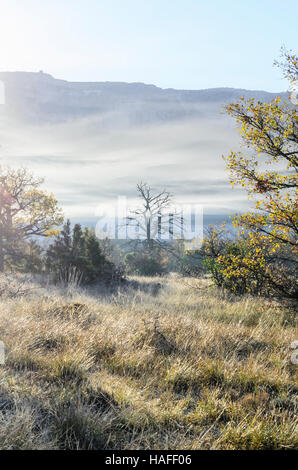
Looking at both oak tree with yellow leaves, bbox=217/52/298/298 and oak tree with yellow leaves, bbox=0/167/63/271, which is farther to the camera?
oak tree with yellow leaves, bbox=0/167/63/271

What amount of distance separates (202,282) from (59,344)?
403 inches

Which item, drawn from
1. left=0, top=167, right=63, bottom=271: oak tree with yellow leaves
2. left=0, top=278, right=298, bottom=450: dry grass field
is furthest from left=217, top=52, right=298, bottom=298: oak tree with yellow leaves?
left=0, top=167, right=63, bottom=271: oak tree with yellow leaves

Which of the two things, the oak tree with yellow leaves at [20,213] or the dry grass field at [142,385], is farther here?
the oak tree with yellow leaves at [20,213]

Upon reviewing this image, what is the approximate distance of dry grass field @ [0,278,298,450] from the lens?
3008 millimetres

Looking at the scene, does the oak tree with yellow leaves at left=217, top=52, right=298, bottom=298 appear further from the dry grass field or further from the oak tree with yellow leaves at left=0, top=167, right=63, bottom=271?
the oak tree with yellow leaves at left=0, top=167, right=63, bottom=271

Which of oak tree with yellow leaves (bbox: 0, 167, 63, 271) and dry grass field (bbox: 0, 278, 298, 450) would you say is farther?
oak tree with yellow leaves (bbox: 0, 167, 63, 271)

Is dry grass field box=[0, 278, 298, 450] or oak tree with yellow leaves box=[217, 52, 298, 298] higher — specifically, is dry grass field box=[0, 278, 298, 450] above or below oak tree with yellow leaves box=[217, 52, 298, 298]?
below

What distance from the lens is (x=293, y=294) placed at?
26.0 ft

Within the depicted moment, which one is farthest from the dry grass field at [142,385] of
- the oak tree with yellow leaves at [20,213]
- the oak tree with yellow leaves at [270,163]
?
the oak tree with yellow leaves at [20,213]

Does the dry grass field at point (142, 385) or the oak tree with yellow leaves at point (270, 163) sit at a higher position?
the oak tree with yellow leaves at point (270, 163)

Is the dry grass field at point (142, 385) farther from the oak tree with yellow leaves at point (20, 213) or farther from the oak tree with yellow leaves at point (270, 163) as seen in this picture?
the oak tree with yellow leaves at point (20, 213)

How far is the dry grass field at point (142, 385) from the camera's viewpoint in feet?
9.87
